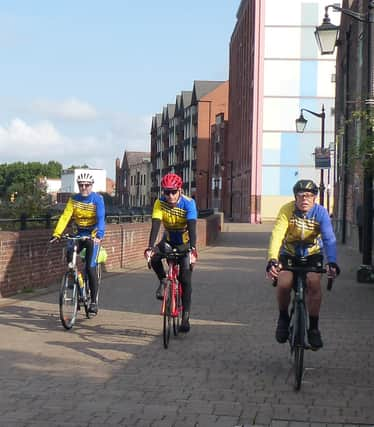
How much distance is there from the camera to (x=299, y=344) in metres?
6.52

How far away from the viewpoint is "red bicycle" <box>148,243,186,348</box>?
8434 mm

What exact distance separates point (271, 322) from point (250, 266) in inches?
415

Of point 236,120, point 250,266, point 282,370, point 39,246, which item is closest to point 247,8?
point 236,120

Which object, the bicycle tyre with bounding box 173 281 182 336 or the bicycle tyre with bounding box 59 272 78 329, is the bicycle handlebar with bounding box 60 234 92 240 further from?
the bicycle tyre with bounding box 173 281 182 336

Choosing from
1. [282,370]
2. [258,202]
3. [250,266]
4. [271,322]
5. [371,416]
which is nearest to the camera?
[371,416]

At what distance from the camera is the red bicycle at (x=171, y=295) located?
27.7ft

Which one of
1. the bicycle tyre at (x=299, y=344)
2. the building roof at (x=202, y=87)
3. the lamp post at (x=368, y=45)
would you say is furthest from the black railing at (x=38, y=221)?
the building roof at (x=202, y=87)

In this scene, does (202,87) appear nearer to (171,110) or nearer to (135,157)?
(171,110)

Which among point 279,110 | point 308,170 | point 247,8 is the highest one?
point 247,8

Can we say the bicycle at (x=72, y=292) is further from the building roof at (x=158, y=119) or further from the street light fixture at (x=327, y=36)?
the building roof at (x=158, y=119)

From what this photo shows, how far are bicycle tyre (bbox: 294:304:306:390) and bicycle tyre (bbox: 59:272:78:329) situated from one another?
352 centimetres

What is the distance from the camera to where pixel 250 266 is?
21062mm

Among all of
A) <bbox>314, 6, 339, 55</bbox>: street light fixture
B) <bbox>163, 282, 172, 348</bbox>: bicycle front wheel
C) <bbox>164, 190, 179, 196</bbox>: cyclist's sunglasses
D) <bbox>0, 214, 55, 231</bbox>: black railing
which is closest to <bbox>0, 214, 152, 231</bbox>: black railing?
<bbox>0, 214, 55, 231</bbox>: black railing

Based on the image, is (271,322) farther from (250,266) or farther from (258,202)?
(258,202)
